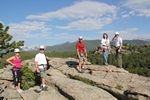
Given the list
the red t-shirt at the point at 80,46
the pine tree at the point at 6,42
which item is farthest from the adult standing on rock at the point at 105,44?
the pine tree at the point at 6,42

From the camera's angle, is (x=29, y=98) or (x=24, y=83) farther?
(x=24, y=83)

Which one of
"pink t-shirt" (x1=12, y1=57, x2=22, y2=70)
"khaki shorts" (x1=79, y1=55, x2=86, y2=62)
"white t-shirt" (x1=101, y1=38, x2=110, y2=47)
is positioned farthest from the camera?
"khaki shorts" (x1=79, y1=55, x2=86, y2=62)

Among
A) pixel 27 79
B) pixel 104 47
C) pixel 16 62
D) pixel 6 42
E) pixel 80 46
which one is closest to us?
pixel 16 62

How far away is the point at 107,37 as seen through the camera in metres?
24.8

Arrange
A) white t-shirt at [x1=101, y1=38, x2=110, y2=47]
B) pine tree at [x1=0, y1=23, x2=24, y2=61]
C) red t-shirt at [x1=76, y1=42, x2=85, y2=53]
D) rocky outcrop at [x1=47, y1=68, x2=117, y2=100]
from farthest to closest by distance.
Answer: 1. pine tree at [x1=0, y1=23, x2=24, y2=61]
2. white t-shirt at [x1=101, y1=38, x2=110, y2=47]
3. red t-shirt at [x1=76, y1=42, x2=85, y2=53]
4. rocky outcrop at [x1=47, y1=68, x2=117, y2=100]

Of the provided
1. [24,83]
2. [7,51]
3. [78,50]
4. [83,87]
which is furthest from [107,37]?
[7,51]

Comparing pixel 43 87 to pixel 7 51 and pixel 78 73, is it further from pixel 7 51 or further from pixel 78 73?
pixel 7 51

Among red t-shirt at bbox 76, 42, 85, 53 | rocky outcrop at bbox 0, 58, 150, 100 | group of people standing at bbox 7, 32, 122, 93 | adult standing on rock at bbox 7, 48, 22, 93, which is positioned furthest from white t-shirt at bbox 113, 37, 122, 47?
adult standing on rock at bbox 7, 48, 22, 93

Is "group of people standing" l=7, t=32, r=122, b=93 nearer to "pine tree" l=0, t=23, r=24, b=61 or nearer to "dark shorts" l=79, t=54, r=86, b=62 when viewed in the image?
"dark shorts" l=79, t=54, r=86, b=62

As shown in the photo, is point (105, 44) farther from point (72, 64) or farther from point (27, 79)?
point (27, 79)

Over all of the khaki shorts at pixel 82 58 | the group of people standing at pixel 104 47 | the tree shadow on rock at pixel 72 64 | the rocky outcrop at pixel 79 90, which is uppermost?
the group of people standing at pixel 104 47

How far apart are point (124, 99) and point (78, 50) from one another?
5.75 metres

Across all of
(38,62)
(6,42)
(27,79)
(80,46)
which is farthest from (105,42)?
(6,42)

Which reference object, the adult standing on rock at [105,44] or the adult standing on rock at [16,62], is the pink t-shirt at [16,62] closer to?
the adult standing on rock at [16,62]
